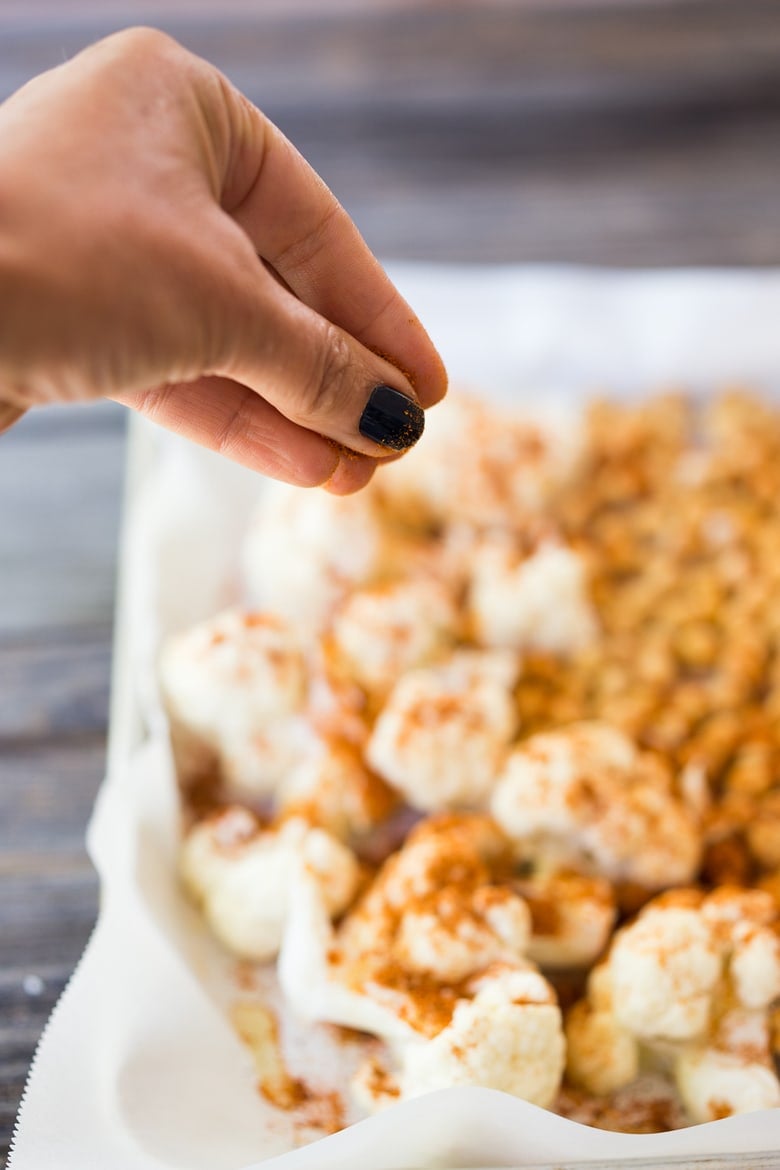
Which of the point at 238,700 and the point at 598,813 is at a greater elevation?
the point at 238,700

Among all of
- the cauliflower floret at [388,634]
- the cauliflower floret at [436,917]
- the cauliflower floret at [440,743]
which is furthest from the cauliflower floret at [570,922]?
the cauliflower floret at [388,634]

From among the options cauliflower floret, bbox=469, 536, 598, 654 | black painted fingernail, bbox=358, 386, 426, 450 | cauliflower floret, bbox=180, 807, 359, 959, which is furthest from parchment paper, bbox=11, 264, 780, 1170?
black painted fingernail, bbox=358, 386, 426, 450

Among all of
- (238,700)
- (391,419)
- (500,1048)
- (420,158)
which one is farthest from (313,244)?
(420,158)

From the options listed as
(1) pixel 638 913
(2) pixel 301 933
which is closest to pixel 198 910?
(2) pixel 301 933

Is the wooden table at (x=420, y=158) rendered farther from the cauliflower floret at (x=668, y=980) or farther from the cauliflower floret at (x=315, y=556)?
the cauliflower floret at (x=668, y=980)

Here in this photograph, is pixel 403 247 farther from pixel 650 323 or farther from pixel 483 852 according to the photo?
pixel 483 852

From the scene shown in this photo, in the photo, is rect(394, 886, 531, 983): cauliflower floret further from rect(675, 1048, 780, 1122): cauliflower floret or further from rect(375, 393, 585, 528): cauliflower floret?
rect(375, 393, 585, 528): cauliflower floret

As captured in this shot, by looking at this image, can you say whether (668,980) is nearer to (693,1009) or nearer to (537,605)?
(693,1009)
